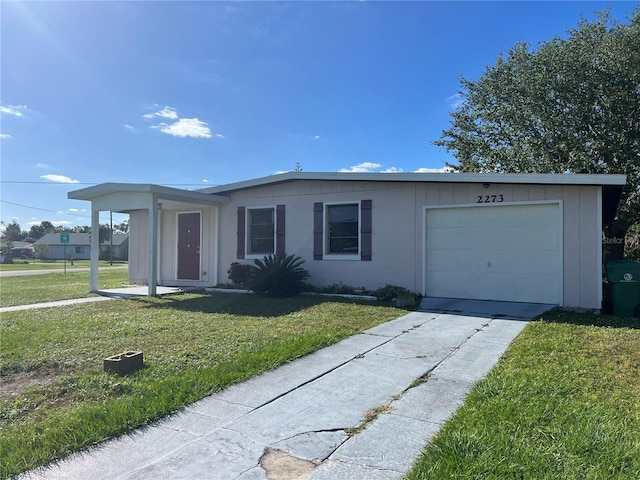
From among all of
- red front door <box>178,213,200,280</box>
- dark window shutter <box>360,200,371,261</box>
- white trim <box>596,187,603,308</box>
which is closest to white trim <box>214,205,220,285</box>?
red front door <box>178,213,200,280</box>

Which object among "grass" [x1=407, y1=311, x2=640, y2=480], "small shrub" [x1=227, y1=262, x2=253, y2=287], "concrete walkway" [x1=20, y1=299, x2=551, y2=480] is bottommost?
"concrete walkway" [x1=20, y1=299, x2=551, y2=480]

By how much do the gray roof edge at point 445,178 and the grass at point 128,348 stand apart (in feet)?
9.83

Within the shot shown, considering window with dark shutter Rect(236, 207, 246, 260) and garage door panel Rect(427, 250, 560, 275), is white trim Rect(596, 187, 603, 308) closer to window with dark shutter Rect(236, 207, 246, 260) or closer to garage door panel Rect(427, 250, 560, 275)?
garage door panel Rect(427, 250, 560, 275)

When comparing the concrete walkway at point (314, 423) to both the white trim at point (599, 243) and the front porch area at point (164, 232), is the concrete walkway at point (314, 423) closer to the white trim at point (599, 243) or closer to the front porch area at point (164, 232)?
the white trim at point (599, 243)

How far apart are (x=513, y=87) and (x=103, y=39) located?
1471 centimetres

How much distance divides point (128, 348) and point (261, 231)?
22.1 feet

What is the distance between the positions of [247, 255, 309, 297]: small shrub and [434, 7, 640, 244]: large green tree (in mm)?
10639

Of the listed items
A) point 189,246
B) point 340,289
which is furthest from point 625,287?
point 189,246

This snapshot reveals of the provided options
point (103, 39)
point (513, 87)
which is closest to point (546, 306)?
point (103, 39)

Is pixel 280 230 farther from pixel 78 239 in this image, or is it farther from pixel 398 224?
pixel 78 239

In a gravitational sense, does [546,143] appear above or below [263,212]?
above

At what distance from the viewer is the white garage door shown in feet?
27.2

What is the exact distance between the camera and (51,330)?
6105 mm

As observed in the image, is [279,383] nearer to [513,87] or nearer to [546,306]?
[546,306]
